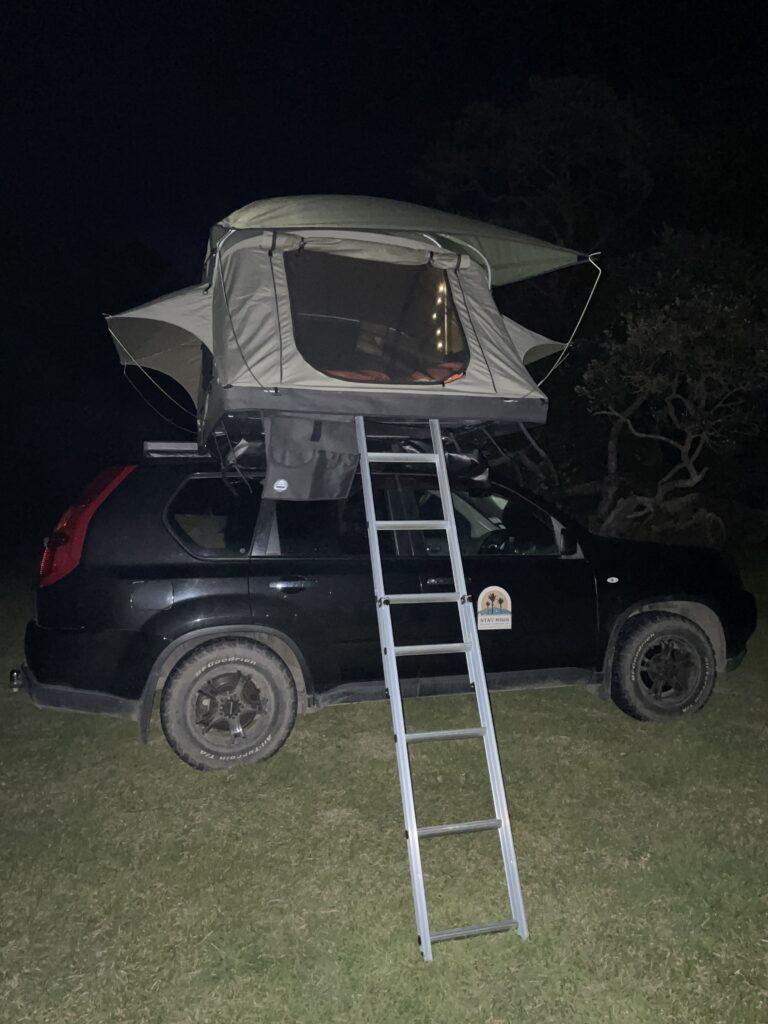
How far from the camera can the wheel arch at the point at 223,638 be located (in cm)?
459

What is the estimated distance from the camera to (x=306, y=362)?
13.1 feet

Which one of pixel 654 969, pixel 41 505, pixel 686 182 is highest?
pixel 686 182

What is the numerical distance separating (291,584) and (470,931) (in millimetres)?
2179

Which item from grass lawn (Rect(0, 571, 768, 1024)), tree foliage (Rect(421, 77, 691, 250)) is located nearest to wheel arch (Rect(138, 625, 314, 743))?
grass lawn (Rect(0, 571, 768, 1024))

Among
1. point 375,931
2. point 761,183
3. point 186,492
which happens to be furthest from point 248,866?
point 761,183

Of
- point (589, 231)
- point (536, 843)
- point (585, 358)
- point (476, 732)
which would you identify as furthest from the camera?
point (589, 231)

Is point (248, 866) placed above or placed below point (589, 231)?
below

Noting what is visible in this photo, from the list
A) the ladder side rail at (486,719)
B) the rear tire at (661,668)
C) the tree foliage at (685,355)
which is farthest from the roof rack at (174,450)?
the tree foliage at (685,355)

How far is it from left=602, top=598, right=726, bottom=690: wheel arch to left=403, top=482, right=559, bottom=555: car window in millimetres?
644

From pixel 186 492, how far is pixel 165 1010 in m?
2.77

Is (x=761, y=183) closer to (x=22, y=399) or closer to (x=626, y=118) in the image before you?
(x=626, y=118)

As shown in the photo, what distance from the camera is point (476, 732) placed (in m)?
3.67

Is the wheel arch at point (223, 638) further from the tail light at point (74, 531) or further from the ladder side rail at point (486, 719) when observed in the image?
the ladder side rail at point (486, 719)

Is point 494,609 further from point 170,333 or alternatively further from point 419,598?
point 170,333
